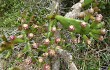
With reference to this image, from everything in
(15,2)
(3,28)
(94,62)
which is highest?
(15,2)

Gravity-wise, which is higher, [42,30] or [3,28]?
[42,30]

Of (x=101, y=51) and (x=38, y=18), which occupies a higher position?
(x=38, y=18)

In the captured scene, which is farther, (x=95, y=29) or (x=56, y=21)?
(x=56, y=21)

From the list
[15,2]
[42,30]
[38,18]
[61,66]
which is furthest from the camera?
[15,2]

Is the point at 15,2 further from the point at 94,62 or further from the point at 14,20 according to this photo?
the point at 94,62

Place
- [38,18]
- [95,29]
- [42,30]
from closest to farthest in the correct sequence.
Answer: [95,29], [42,30], [38,18]

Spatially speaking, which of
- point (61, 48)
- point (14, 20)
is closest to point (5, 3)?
point (14, 20)

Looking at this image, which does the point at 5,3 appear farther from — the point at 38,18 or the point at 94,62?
the point at 94,62

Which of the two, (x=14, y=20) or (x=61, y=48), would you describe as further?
(x=14, y=20)

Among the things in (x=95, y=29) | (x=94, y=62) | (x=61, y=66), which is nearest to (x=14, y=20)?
(x=61, y=66)
